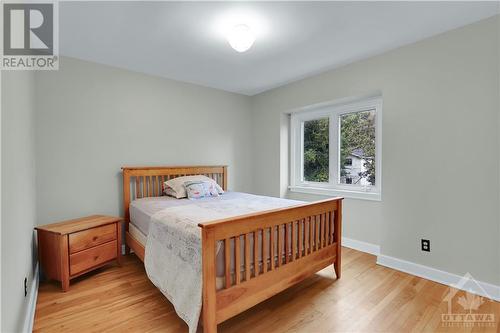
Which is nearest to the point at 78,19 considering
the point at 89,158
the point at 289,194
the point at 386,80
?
the point at 89,158

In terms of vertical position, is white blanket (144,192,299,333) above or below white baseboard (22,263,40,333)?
above

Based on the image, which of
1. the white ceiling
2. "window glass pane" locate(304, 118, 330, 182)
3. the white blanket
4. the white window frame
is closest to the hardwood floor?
the white blanket

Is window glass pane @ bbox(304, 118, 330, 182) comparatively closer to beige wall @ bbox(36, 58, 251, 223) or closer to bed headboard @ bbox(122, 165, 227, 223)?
beige wall @ bbox(36, 58, 251, 223)

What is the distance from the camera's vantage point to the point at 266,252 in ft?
5.73

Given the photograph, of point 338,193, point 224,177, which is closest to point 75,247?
point 224,177

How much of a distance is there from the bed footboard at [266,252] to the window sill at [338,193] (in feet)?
2.90

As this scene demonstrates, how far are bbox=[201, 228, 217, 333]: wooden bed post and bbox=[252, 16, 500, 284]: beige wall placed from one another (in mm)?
2119

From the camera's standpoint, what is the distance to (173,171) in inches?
130

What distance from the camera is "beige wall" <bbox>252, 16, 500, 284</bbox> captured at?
2.02 m

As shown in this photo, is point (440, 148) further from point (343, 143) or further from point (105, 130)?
point (105, 130)

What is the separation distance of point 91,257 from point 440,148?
351 cm

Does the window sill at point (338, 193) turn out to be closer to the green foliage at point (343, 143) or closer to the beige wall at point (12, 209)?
the green foliage at point (343, 143)

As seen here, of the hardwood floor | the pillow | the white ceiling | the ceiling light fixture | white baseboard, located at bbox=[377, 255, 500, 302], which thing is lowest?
the hardwood floor

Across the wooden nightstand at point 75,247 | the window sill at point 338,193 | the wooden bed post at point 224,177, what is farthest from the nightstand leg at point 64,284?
the window sill at point 338,193
